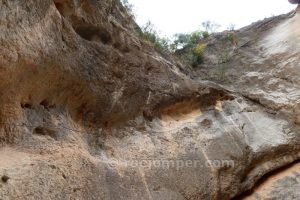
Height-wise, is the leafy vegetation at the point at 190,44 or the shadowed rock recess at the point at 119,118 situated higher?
the leafy vegetation at the point at 190,44

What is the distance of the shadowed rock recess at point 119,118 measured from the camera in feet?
15.2

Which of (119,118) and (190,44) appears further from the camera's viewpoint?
(190,44)

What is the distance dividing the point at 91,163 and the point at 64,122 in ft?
2.31

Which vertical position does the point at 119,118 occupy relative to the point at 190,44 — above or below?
below

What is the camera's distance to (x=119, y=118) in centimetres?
616

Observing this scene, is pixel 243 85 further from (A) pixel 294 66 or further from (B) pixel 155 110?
(B) pixel 155 110

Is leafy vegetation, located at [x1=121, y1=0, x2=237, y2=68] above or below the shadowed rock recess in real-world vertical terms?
above

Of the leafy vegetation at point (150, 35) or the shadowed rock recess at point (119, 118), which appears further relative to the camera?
the leafy vegetation at point (150, 35)

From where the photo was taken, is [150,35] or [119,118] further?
[150,35]

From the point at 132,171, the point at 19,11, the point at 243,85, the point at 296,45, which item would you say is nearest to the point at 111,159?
the point at 132,171

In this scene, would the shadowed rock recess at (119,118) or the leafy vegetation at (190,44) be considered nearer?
the shadowed rock recess at (119,118)

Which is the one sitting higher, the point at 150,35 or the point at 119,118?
the point at 150,35

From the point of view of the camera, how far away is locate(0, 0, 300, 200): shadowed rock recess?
4625mm

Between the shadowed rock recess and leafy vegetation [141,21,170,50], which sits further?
leafy vegetation [141,21,170,50]
